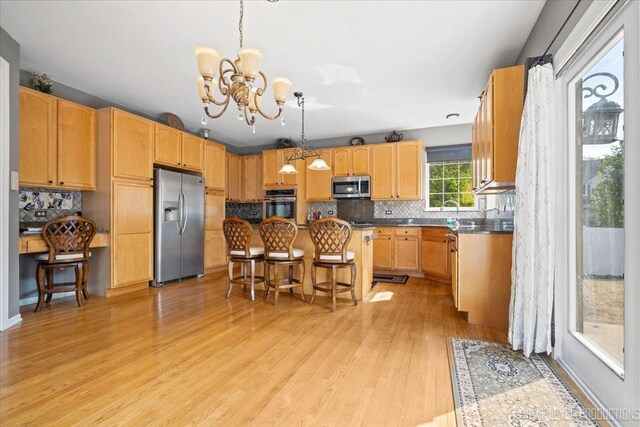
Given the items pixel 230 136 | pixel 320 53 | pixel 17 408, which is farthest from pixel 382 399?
pixel 230 136

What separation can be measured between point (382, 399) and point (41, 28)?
3.94 meters

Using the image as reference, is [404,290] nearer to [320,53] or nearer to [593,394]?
[593,394]

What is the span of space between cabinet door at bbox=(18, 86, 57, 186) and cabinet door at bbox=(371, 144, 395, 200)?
4690mm

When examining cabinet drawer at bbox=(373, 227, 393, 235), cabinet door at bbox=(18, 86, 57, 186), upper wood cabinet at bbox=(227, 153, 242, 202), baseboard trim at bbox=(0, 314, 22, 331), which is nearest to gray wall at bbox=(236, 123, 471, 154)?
cabinet drawer at bbox=(373, 227, 393, 235)

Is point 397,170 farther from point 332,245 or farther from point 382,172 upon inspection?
point 332,245

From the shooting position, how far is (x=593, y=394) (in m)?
1.59

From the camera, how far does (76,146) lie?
12.1 feet

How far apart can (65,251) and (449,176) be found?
19.1 ft

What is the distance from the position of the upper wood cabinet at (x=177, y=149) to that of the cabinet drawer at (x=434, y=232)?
404cm

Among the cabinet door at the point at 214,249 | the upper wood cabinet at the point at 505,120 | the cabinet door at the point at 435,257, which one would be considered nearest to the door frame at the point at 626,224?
the upper wood cabinet at the point at 505,120

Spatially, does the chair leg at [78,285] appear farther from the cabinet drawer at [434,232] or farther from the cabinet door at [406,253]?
the cabinet drawer at [434,232]

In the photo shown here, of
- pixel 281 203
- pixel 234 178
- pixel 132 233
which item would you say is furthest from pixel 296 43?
pixel 234 178

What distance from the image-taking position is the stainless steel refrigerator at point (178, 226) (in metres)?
4.36

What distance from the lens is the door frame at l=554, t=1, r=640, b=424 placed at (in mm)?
1284
